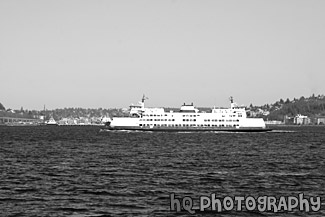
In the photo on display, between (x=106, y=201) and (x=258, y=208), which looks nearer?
(x=258, y=208)

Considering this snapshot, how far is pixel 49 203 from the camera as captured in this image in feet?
91.0

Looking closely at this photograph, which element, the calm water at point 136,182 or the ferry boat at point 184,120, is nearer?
the calm water at point 136,182

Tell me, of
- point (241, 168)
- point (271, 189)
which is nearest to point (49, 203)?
point (271, 189)

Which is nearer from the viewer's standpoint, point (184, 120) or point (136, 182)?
point (136, 182)

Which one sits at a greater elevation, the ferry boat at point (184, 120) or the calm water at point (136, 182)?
the ferry boat at point (184, 120)

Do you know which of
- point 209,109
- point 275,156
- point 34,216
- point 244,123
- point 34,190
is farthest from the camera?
point 209,109

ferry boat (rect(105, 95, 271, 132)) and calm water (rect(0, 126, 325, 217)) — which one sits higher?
ferry boat (rect(105, 95, 271, 132))

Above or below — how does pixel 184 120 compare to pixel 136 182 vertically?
above

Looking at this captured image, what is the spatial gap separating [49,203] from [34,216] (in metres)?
2.80

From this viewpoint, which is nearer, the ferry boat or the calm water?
the calm water

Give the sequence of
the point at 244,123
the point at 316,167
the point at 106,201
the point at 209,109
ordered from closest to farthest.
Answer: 1. the point at 106,201
2. the point at 316,167
3. the point at 244,123
4. the point at 209,109

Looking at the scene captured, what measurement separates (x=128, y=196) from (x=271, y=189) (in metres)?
8.41

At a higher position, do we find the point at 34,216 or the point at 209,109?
the point at 209,109

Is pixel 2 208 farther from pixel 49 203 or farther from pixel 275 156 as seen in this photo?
pixel 275 156
